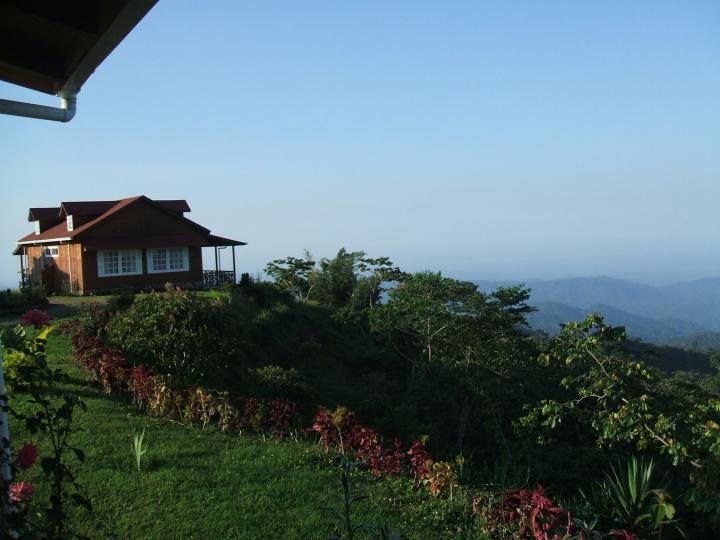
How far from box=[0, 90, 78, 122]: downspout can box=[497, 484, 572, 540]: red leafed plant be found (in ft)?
13.4

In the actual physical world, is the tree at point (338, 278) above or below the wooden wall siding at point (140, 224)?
below

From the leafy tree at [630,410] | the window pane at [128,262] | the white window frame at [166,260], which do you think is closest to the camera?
the leafy tree at [630,410]

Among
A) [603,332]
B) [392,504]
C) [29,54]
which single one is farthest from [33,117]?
[603,332]

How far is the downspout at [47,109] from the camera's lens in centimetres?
269

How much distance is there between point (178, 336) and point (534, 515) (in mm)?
7334

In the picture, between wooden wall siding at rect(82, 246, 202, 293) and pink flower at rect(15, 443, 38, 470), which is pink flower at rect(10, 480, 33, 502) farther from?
wooden wall siding at rect(82, 246, 202, 293)

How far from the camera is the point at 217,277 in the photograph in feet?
87.6

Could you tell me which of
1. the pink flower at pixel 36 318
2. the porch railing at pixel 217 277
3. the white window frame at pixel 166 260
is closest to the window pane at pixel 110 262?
the white window frame at pixel 166 260

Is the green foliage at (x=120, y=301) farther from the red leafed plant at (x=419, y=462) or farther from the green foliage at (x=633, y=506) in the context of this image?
the green foliage at (x=633, y=506)

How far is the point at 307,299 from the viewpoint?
26.8m

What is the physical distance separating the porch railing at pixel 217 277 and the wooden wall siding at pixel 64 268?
A: 17.6ft

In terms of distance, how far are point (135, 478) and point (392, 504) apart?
2414 millimetres

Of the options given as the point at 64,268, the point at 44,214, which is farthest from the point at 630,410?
the point at 44,214

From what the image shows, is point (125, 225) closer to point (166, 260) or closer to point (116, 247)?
point (116, 247)
